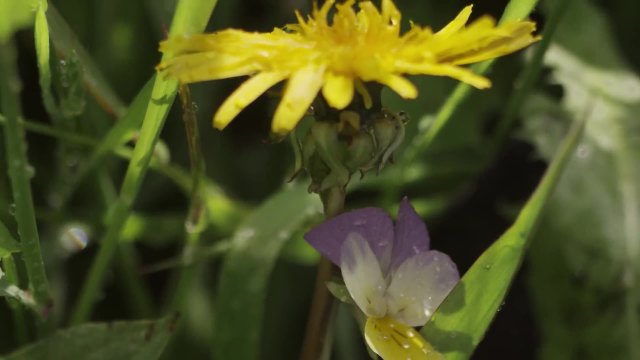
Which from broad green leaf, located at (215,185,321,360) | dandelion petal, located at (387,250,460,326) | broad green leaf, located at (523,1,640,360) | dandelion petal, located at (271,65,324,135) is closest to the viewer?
dandelion petal, located at (271,65,324,135)

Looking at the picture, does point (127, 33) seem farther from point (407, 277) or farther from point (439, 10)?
point (407, 277)

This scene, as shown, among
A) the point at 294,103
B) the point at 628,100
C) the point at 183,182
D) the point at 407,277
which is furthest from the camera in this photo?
the point at 628,100

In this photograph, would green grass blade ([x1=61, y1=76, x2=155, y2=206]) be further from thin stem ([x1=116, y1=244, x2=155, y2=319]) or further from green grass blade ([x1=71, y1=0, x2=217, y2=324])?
thin stem ([x1=116, y1=244, x2=155, y2=319])

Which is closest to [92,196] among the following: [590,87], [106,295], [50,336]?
[106,295]

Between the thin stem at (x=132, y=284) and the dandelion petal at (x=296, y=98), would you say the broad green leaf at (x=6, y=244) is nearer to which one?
the dandelion petal at (x=296, y=98)

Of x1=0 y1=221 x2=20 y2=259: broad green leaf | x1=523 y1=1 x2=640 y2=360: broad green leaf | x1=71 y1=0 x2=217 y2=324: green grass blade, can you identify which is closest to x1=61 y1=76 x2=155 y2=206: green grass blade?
x1=71 y1=0 x2=217 y2=324: green grass blade

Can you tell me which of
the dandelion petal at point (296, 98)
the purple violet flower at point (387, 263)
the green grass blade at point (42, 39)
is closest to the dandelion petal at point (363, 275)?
the purple violet flower at point (387, 263)
